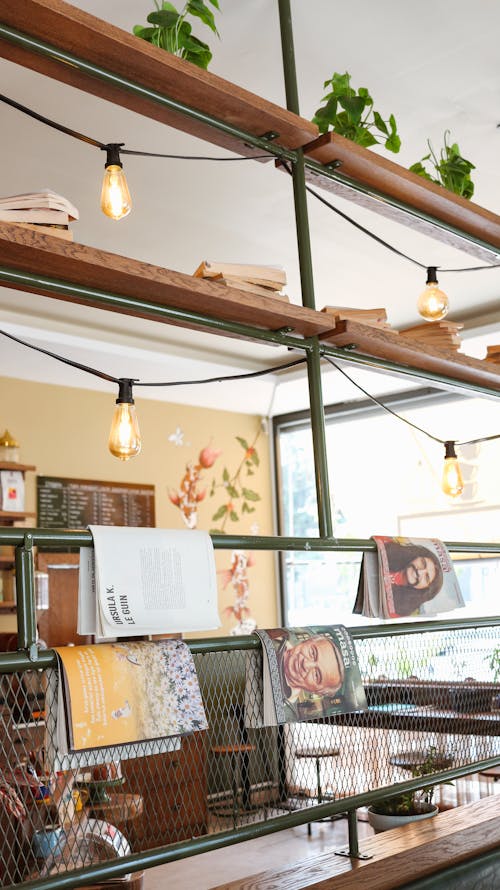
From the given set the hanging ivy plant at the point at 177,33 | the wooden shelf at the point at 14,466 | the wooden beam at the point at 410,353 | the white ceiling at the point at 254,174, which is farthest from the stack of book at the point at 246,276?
the wooden shelf at the point at 14,466

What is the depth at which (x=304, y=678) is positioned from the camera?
164 centimetres

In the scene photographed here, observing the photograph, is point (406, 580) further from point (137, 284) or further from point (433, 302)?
point (433, 302)

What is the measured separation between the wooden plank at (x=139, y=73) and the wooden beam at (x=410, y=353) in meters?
0.45

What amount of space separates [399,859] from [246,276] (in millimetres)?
1191

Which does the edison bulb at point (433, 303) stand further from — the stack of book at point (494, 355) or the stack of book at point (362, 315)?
the stack of book at point (362, 315)

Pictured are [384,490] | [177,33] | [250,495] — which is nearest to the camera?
[177,33]

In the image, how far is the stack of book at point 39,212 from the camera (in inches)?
63.0

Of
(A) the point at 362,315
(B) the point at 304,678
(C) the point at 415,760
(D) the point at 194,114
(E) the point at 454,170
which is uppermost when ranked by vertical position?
(E) the point at 454,170

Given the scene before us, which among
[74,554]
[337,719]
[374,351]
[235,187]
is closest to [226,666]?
[337,719]

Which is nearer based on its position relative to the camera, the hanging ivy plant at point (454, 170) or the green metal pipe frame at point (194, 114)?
the green metal pipe frame at point (194, 114)

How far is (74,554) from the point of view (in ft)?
20.1

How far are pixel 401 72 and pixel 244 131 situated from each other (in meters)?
1.45

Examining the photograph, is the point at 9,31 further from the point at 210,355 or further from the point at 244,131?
the point at 210,355

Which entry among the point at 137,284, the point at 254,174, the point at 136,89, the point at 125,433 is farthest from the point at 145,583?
the point at 254,174
